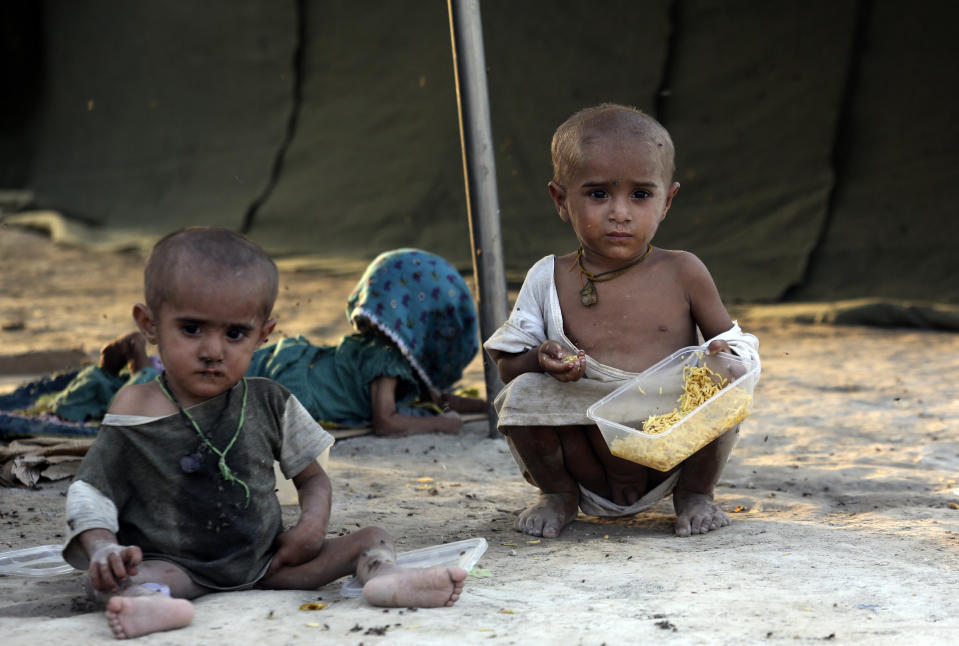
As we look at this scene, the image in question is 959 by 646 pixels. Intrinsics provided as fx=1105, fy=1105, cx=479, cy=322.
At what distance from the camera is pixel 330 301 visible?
7227 mm

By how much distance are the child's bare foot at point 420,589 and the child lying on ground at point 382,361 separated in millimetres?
2012

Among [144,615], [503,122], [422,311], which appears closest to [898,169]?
[503,122]

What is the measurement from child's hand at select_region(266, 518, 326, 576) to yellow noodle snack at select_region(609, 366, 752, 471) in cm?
72

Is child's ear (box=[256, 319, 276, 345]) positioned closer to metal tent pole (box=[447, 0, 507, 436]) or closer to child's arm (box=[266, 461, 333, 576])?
child's arm (box=[266, 461, 333, 576])

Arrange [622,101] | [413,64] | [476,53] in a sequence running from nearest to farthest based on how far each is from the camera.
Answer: [476,53]
[622,101]
[413,64]

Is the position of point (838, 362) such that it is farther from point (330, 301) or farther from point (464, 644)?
point (464, 644)

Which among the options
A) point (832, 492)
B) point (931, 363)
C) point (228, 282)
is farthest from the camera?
point (931, 363)

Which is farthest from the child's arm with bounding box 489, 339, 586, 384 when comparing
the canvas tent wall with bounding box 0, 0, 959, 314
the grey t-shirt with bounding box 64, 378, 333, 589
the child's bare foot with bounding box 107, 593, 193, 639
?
the canvas tent wall with bounding box 0, 0, 959, 314

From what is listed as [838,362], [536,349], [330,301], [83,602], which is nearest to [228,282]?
[83,602]

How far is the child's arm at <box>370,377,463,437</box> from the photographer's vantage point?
4180mm

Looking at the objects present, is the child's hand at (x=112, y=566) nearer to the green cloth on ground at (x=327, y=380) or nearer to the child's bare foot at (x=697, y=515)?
the child's bare foot at (x=697, y=515)

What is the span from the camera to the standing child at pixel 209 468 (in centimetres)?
216

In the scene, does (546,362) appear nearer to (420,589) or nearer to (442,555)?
(442,555)

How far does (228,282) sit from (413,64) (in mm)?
7101
